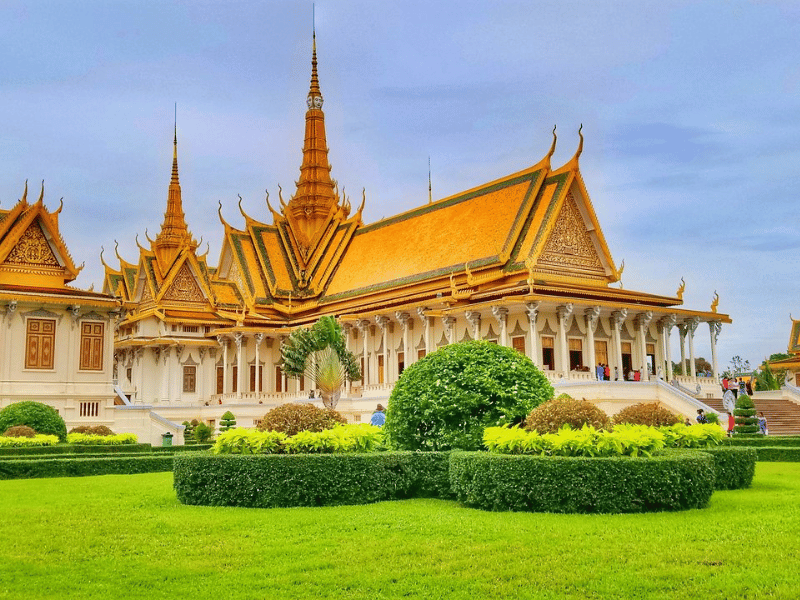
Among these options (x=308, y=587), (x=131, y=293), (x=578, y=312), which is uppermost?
(x=131, y=293)

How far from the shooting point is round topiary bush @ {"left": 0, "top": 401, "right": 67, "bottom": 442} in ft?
73.9

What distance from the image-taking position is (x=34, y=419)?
22.7m

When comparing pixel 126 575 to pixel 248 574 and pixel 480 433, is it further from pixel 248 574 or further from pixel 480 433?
pixel 480 433

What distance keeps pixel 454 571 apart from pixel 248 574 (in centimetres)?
149

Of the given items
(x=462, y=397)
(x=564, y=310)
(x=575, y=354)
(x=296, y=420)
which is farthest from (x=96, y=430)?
(x=575, y=354)

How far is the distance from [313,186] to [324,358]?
61.8ft

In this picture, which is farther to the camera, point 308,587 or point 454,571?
point 454,571

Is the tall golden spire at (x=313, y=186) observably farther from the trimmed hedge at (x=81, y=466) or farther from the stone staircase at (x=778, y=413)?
the trimmed hedge at (x=81, y=466)

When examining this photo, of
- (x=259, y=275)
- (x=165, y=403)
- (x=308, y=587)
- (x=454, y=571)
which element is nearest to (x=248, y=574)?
(x=308, y=587)

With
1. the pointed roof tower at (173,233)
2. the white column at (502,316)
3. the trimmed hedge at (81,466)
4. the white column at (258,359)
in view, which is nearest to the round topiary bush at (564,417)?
the trimmed hedge at (81,466)

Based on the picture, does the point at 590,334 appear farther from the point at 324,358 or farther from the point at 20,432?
the point at 20,432

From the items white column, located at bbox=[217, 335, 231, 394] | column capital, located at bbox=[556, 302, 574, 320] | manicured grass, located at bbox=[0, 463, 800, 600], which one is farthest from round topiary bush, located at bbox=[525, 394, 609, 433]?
white column, located at bbox=[217, 335, 231, 394]

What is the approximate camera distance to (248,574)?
246 inches

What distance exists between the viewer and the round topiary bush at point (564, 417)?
10.0 m
